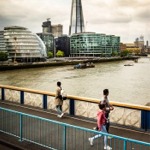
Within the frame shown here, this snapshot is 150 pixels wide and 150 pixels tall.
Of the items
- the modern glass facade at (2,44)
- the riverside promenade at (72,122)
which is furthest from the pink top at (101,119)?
the modern glass facade at (2,44)

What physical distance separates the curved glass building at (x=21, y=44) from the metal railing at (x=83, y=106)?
113 meters

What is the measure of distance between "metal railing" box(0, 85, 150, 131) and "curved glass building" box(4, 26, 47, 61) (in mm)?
113282

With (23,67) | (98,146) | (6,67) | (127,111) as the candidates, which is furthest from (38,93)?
(23,67)

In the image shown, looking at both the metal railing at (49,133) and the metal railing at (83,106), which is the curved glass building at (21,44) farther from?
the metal railing at (49,133)

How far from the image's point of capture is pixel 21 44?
127125mm

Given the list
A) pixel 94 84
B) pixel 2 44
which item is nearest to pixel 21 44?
pixel 2 44

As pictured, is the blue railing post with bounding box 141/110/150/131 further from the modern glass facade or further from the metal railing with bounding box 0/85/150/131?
the modern glass facade

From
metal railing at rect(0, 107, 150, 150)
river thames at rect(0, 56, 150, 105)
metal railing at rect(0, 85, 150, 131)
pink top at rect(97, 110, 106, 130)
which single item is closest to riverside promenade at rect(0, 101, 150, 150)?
metal railing at rect(0, 107, 150, 150)

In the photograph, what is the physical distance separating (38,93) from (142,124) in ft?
18.3

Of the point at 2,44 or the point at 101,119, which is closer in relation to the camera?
the point at 101,119

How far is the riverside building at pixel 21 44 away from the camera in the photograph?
127125mm

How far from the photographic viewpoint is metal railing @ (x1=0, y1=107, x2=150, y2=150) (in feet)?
25.6

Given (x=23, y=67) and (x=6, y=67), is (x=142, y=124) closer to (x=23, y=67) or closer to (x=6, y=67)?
(x=6, y=67)

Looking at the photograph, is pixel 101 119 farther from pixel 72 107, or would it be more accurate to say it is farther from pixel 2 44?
pixel 2 44
